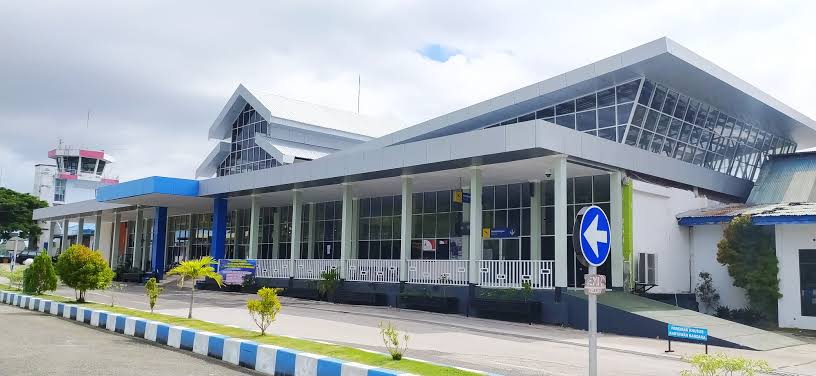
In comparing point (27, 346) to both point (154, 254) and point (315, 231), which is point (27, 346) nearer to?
point (315, 231)

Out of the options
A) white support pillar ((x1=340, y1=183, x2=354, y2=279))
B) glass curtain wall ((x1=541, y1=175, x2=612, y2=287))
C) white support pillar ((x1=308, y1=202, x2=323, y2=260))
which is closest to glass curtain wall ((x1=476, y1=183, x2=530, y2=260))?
glass curtain wall ((x1=541, y1=175, x2=612, y2=287))

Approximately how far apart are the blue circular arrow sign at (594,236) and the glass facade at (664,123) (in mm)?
15925

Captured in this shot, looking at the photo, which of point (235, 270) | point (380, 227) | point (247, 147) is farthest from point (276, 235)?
point (380, 227)

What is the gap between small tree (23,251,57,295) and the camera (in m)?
22.1

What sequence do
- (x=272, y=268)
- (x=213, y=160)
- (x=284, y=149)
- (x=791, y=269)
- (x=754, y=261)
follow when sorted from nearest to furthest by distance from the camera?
(x=791, y=269) → (x=754, y=261) → (x=272, y=268) → (x=284, y=149) → (x=213, y=160)

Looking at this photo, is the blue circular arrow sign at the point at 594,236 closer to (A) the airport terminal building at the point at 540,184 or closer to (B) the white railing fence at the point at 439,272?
(A) the airport terminal building at the point at 540,184

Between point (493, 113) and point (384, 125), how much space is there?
20082mm

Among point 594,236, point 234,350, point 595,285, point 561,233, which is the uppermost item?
point 561,233

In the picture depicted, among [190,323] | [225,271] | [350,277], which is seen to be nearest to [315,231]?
[225,271]

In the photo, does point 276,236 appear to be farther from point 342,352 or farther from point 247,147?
point 342,352

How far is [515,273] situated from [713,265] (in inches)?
321

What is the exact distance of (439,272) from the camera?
20891mm

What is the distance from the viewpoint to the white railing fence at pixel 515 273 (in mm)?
18031

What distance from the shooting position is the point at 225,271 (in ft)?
89.6
